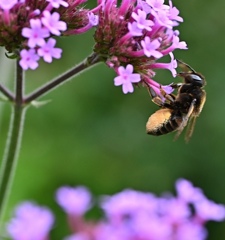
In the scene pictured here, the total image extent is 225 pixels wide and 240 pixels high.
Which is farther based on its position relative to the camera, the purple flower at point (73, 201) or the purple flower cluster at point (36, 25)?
the purple flower cluster at point (36, 25)

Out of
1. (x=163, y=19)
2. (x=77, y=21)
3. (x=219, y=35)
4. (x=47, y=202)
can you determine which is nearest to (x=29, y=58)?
(x=77, y=21)

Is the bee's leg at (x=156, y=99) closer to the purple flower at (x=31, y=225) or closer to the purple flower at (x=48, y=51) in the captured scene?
the purple flower at (x=48, y=51)

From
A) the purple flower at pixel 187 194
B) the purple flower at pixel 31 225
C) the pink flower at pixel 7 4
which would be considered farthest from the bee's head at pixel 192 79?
the purple flower at pixel 31 225

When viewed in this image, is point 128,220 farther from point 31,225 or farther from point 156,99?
point 156,99

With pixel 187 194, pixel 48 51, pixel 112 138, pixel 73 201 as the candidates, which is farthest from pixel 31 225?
pixel 112 138

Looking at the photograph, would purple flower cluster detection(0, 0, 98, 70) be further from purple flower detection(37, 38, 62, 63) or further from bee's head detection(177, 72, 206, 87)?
bee's head detection(177, 72, 206, 87)

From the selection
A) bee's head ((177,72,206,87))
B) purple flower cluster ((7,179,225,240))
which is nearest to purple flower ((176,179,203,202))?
purple flower cluster ((7,179,225,240))
